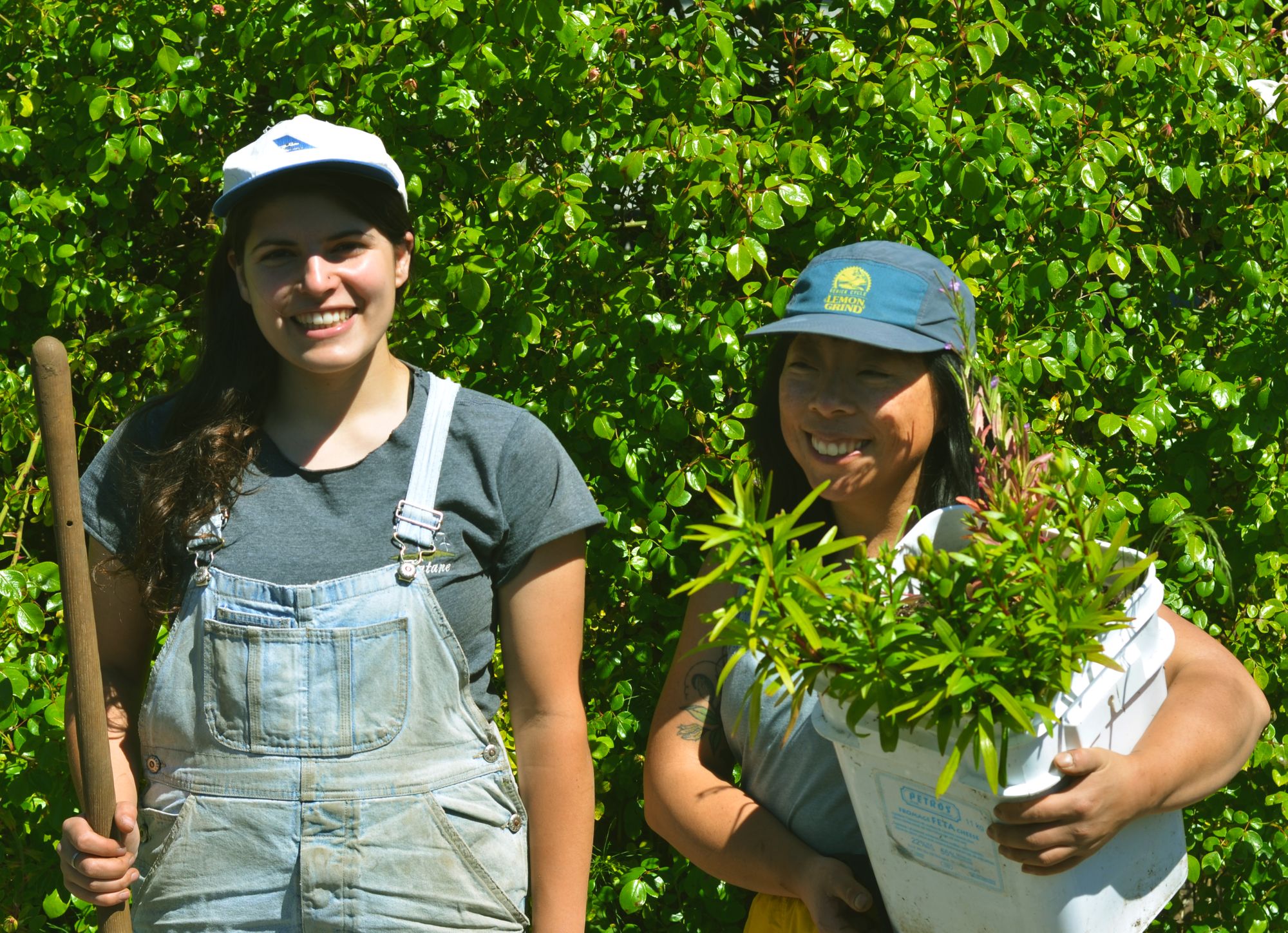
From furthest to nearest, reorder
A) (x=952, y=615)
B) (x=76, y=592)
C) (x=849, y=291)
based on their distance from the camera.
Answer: (x=849, y=291) < (x=76, y=592) < (x=952, y=615)

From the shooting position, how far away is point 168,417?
2072mm

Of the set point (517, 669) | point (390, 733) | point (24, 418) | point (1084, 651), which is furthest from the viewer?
point (24, 418)

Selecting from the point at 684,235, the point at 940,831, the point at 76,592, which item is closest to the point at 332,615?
the point at 76,592

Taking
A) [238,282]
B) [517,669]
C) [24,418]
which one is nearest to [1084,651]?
[517,669]

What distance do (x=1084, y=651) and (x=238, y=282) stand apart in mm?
1361

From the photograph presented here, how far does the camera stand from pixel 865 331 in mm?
1814

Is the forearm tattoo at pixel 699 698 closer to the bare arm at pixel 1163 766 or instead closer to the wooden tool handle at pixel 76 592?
the bare arm at pixel 1163 766

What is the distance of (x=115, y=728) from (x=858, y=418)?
3.97 feet

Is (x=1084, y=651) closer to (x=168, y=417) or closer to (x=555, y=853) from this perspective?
(x=555, y=853)

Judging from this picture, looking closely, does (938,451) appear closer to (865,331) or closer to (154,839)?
(865,331)

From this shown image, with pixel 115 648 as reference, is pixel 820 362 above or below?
above

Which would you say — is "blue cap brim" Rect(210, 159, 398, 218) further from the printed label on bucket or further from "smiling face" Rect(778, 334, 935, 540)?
the printed label on bucket

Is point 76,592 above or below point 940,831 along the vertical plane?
above

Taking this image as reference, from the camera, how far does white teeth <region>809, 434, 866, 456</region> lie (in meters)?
1.86
